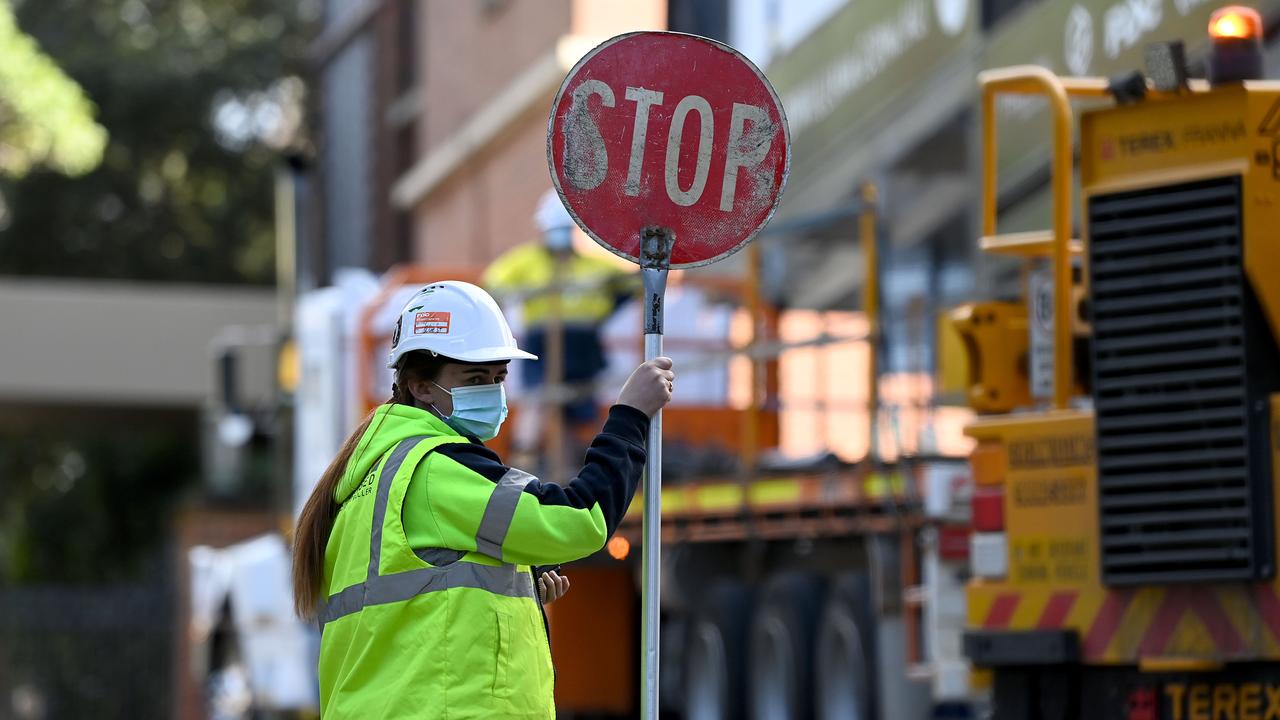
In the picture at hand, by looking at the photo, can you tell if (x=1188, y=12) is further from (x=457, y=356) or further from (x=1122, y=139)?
(x=457, y=356)

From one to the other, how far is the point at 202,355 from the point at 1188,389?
83.1 ft

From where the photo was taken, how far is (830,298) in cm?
1622

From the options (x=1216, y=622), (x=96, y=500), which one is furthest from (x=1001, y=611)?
(x=96, y=500)

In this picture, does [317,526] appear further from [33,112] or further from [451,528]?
[33,112]

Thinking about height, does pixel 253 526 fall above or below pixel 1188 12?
below

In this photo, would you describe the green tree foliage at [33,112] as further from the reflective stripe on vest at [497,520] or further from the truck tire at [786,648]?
the reflective stripe on vest at [497,520]

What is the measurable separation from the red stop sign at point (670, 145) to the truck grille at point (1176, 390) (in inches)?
91.3

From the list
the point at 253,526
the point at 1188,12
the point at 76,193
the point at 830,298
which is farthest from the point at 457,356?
the point at 76,193

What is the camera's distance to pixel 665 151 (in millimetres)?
5574

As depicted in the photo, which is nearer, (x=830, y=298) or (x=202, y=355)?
(x=830, y=298)

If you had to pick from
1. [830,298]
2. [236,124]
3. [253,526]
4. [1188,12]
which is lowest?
[253,526]

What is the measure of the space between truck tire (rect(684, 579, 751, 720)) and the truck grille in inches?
170

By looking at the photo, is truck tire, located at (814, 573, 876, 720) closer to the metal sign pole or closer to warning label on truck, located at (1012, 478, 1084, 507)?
warning label on truck, located at (1012, 478, 1084, 507)

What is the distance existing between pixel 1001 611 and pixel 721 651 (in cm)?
370
